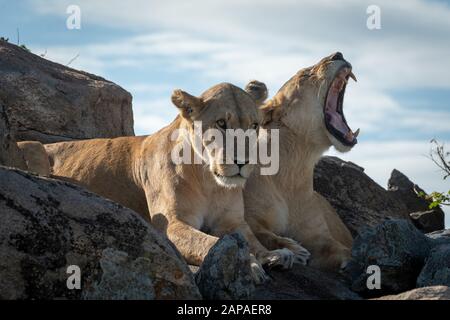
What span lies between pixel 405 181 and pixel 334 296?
305 inches

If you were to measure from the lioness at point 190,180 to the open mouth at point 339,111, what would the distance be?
47.0 inches

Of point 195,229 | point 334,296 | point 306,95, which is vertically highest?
point 306,95

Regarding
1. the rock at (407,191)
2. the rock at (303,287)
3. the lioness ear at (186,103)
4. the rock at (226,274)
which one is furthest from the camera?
the rock at (407,191)

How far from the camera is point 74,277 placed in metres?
5.39

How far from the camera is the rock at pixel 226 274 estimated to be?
251 inches

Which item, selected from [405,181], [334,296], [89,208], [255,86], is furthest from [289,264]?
[405,181]

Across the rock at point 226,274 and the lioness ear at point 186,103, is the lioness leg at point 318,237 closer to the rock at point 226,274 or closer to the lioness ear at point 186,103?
the lioness ear at point 186,103

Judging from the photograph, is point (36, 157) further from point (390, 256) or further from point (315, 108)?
point (390, 256)

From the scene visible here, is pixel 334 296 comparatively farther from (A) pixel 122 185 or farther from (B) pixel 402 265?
(A) pixel 122 185

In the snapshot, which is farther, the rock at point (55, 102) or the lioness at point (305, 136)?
the rock at point (55, 102)

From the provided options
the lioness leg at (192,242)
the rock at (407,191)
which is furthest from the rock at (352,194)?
the lioness leg at (192,242)

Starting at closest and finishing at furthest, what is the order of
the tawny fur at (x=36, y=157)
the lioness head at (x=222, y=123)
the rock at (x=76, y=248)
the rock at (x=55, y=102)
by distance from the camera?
the rock at (x=76, y=248) → the lioness head at (x=222, y=123) → the tawny fur at (x=36, y=157) → the rock at (x=55, y=102)

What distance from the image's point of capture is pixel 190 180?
864cm

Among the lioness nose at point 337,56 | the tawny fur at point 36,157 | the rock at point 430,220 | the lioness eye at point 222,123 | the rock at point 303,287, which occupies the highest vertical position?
the lioness nose at point 337,56
